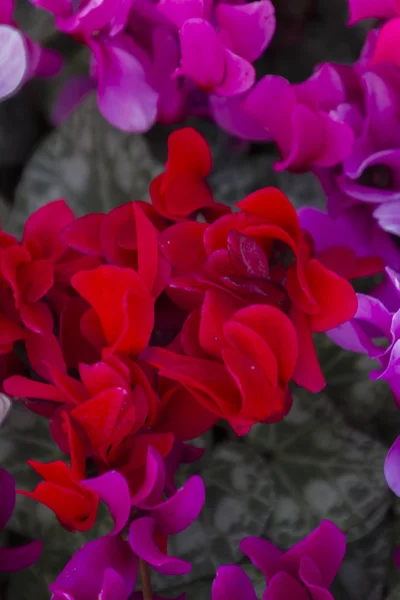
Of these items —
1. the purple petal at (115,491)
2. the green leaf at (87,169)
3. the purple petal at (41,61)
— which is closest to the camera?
the purple petal at (115,491)

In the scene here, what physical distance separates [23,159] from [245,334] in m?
0.51

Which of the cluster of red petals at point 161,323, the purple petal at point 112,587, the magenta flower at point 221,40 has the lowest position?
the purple petal at point 112,587

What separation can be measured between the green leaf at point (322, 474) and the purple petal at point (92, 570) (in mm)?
202

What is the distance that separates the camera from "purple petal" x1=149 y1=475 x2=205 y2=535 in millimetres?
355

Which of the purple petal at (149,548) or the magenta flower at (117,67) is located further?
the magenta flower at (117,67)

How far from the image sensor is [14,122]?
2.52 ft

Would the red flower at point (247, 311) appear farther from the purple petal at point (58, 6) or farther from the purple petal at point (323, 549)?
the purple petal at point (58, 6)

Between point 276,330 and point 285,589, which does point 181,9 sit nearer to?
point 276,330

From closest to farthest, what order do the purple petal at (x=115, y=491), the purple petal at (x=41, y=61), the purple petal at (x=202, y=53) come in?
1. the purple petal at (x=115, y=491)
2. the purple petal at (x=202, y=53)
3. the purple petal at (x=41, y=61)

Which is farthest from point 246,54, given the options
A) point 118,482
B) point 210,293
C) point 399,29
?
point 118,482

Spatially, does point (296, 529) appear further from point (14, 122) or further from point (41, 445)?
point (14, 122)

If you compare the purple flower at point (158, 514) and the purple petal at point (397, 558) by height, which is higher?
the purple flower at point (158, 514)

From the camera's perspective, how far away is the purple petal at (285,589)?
362mm

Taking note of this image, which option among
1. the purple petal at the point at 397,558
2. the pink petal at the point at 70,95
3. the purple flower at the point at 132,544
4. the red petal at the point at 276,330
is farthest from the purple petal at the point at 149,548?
the pink petal at the point at 70,95
